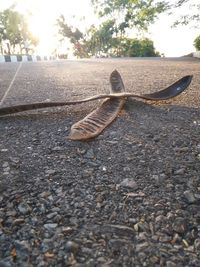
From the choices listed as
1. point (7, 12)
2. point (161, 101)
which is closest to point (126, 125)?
point (161, 101)

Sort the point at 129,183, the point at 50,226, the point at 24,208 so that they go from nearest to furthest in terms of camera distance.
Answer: the point at 50,226, the point at 24,208, the point at 129,183

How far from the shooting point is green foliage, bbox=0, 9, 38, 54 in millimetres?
39184

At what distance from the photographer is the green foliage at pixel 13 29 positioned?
39.2m

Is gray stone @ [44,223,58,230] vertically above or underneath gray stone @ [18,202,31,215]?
underneath

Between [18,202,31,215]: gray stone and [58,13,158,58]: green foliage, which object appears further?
[58,13,158,58]: green foliage

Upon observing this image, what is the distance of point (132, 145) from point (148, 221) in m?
0.75

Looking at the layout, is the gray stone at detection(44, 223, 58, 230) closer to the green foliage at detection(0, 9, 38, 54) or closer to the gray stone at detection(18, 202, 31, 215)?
the gray stone at detection(18, 202, 31, 215)

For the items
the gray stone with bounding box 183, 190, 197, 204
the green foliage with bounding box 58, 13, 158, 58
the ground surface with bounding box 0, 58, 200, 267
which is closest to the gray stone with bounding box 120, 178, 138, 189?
the ground surface with bounding box 0, 58, 200, 267

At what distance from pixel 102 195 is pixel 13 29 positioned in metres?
46.3

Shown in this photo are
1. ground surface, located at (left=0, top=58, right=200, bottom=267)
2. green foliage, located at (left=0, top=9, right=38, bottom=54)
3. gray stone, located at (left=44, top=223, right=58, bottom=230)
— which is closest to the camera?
ground surface, located at (left=0, top=58, right=200, bottom=267)

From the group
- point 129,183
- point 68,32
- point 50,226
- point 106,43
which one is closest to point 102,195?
point 129,183

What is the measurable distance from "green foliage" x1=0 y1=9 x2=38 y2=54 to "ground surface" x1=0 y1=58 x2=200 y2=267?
33651 millimetres

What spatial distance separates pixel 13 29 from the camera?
143 ft

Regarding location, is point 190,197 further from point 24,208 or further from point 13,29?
point 13,29
